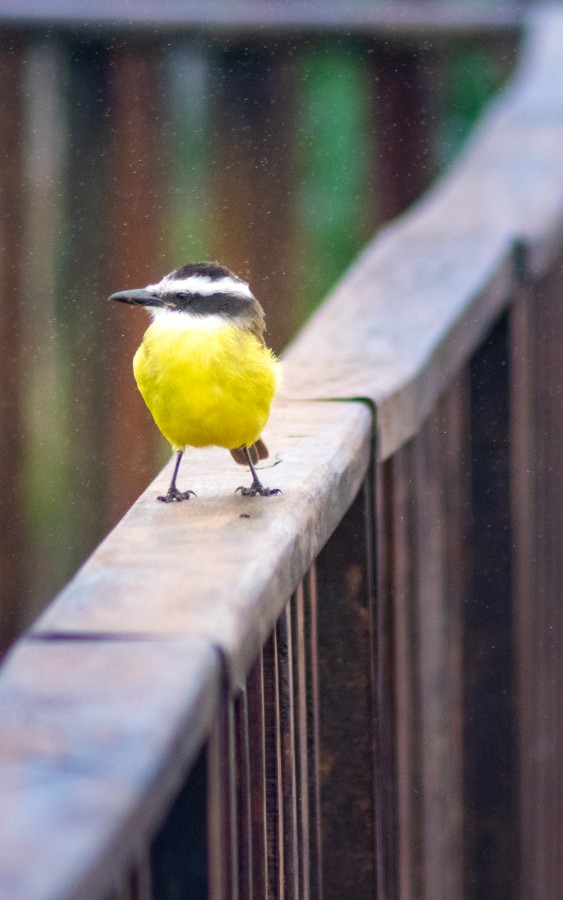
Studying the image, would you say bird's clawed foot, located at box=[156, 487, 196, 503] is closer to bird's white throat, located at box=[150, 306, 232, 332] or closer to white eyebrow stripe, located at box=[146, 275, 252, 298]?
bird's white throat, located at box=[150, 306, 232, 332]

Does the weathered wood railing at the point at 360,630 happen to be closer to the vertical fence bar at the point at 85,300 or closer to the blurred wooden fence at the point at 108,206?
the blurred wooden fence at the point at 108,206

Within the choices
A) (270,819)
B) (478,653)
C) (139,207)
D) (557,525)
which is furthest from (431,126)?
(270,819)

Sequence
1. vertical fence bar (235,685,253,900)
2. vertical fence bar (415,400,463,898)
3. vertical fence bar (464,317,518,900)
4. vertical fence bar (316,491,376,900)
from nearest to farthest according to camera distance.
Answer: vertical fence bar (235,685,253,900) < vertical fence bar (316,491,376,900) < vertical fence bar (415,400,463,898) < vertical fence bar (464,317,518,900)

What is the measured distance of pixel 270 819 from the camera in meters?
1.30

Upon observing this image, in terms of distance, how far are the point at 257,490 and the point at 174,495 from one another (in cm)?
10

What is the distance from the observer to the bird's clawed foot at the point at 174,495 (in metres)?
1.51

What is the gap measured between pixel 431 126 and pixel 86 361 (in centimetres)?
134

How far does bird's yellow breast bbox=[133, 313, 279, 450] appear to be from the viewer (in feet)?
6.21

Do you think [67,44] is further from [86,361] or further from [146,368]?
[146,368]

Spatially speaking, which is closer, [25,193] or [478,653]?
[478,653]

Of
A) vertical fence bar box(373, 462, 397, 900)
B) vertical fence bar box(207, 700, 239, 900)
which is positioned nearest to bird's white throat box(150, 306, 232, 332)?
vertical fence bar box(373, 462, 397, 900)

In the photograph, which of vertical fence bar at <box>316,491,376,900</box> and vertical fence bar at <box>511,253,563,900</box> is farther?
vertical fence bar at <box>511,253,563,900</box>

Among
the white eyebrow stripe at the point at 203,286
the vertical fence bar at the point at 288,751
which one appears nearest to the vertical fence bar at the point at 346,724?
the vertical fence bar at the point at 288,751

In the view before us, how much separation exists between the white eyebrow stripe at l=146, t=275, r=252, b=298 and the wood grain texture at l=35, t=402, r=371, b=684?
Result: 0.30 metres
